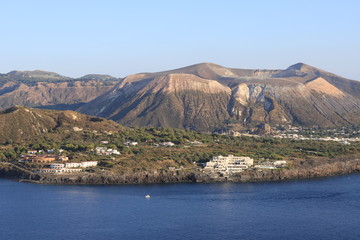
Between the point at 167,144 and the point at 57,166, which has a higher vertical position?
the point at 167,144

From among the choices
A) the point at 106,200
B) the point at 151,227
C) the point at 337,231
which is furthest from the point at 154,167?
the point at 337,231

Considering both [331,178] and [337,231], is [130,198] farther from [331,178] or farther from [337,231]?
[331,178]

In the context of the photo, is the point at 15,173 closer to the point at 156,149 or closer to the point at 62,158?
the point at 62,158

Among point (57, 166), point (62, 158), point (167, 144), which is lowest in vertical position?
point (57, 166)

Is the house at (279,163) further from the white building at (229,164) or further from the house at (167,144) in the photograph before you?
the house at (167,144)

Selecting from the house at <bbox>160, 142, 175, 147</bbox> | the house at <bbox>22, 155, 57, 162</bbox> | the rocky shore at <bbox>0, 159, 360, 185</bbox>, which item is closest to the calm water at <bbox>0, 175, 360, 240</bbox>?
the rocky shore at <bbox>0, 159, 360, 185</bbox>

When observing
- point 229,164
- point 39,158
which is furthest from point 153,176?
point 39,158
